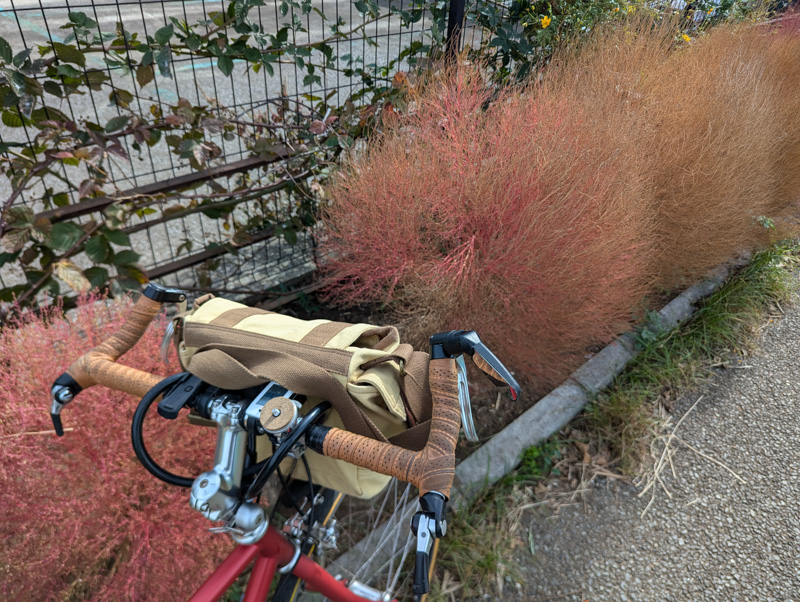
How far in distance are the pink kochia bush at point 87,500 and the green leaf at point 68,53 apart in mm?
1122

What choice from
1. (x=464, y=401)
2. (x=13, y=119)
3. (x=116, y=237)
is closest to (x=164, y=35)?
(x=13, y=119)

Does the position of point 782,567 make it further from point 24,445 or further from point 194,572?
point 24,445

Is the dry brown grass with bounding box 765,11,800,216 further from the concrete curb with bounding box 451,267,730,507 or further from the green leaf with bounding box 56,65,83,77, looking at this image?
the green leaf with bounding box 56,65,83,77

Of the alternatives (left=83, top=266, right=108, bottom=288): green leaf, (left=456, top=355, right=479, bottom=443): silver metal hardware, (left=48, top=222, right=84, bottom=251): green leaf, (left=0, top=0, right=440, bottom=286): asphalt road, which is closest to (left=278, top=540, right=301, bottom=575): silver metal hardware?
(left=456, top=355, right=479, bottom=443): silver metal hardware

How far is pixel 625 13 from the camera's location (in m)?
3.43

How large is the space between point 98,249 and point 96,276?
0.37ft

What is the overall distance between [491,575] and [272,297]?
71.0 inches

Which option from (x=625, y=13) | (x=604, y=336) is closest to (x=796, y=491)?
(x=604, y=336)

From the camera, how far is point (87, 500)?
4.39ft

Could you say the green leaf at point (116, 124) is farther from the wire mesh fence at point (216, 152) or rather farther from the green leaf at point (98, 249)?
the green leaf at point (98, 249)

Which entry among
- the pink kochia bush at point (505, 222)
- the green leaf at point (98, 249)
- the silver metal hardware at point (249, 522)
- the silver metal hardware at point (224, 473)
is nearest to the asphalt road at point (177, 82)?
the green leaf at point (98, 249)

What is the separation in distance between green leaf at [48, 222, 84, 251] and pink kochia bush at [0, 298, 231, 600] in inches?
27.7

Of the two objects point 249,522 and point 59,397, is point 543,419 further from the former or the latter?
point 59,397

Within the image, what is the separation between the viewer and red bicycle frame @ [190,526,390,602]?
105 centimetres
